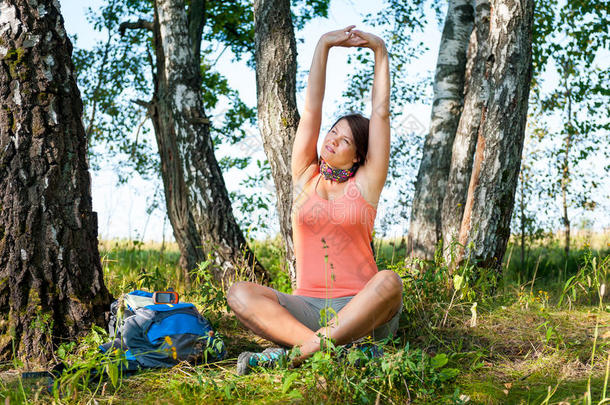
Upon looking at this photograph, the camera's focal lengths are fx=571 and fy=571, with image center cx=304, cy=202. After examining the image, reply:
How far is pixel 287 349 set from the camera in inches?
131

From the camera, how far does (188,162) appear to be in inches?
246

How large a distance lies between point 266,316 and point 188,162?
3.39 meters

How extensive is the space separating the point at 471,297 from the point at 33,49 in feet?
11.7

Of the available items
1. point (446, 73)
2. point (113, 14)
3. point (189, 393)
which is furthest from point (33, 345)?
point (113, 14)

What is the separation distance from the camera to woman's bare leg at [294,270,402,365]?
3.06 meters

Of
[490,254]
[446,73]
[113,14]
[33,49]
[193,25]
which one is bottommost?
[490,254]

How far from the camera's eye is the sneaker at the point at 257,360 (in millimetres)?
3143

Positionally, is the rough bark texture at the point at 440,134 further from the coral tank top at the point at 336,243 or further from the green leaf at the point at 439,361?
the green leaf at the point at 439,361

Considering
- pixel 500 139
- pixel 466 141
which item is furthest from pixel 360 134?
pixel 466 141

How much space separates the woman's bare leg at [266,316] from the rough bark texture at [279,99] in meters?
1.78

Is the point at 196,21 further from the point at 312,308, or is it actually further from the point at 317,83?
the point at 312,308

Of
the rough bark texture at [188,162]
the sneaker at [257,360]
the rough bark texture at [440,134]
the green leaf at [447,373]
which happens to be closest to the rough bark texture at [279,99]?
the rough bark texture at [188,162]

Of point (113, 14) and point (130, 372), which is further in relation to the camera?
point (113, 14)

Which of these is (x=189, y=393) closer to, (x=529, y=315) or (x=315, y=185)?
(x=315, y=185)
